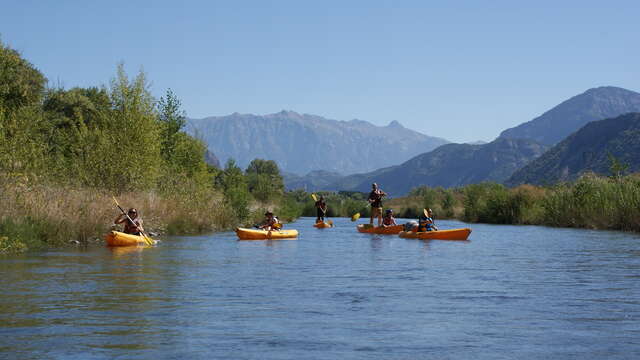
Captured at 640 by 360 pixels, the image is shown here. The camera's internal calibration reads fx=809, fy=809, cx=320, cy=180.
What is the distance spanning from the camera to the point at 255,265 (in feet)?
60.7

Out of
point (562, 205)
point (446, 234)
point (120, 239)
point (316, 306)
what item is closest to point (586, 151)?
point (562, 205)

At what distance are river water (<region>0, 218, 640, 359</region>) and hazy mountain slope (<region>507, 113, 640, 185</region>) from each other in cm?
13225

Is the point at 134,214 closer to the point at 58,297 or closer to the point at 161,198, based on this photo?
the point at 161,198

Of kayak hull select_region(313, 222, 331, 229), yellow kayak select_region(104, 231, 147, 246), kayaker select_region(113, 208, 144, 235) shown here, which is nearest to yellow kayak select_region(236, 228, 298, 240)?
kayaker select_region(113, 208, 144, 235)

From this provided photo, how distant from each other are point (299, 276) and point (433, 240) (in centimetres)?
1338

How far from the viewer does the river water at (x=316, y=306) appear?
29.6 ft

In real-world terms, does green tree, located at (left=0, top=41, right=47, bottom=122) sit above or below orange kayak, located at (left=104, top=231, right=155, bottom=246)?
above

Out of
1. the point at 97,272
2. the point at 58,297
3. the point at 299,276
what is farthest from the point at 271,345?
the point at 97,272

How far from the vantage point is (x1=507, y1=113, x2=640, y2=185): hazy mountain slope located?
14875 cm

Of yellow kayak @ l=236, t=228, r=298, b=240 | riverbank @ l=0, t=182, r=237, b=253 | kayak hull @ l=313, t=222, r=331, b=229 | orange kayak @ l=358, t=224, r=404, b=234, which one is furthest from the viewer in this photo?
kayak hull @ l=313, t=222, r=331, b=229

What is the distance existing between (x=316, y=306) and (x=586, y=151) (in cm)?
16298

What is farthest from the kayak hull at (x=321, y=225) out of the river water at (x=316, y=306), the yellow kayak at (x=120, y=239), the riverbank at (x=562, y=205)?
the river water at (x=316, y=306)

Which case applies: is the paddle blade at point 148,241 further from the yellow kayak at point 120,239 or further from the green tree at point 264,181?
the green tree at point 264,181

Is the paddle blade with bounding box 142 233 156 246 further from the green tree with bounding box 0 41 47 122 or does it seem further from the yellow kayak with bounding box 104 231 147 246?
the green tree with bounding box 0 41 47 122
